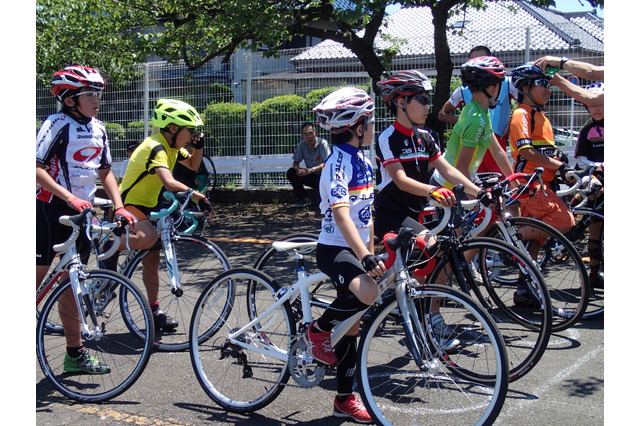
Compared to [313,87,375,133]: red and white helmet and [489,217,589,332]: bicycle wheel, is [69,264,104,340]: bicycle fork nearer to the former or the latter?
[313,87,375,133]: red and white helmet

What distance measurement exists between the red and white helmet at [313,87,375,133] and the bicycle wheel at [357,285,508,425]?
1062mm

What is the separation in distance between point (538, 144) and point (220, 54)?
8.23 metres

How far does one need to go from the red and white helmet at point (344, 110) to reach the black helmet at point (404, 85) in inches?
28.9

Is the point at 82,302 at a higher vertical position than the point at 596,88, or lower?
lower

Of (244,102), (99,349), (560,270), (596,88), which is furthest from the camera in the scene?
(244,102)

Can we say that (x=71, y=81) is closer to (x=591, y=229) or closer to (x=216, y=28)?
(x=591, y=229)

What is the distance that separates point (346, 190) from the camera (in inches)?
163

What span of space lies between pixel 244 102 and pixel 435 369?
11007 mm

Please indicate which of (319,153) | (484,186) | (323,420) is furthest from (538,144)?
(319,153)

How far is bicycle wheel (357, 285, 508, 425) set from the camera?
152 inches

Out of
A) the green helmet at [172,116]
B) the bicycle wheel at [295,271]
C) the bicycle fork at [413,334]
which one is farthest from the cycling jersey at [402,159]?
the green helmet at [172,116]

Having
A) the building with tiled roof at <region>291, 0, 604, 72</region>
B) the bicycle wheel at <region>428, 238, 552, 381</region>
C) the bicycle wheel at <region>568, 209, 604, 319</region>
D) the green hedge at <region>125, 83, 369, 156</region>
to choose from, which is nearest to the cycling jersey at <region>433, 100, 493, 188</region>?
the bicycle wheel at <region>428, 238, 552, 381</region>

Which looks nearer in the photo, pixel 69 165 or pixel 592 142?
pixel 69 165

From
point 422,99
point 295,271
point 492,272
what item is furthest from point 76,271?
point 492,272
